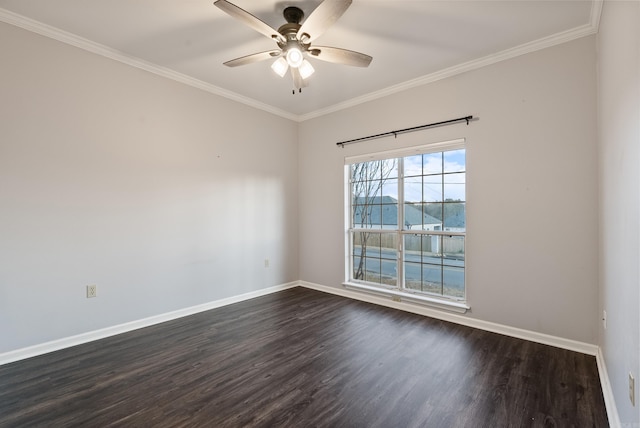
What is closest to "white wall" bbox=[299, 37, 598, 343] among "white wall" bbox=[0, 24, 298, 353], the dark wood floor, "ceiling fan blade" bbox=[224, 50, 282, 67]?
the dark wood floor

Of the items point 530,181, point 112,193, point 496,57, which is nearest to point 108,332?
point 112,193

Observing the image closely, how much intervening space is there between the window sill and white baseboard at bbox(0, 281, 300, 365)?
1.48m

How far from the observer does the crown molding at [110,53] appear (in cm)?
245

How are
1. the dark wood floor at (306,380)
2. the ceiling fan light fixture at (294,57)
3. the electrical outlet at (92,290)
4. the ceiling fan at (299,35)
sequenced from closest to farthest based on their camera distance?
the dark wood floor at (306,380) → the ceiling fan at (299,35) → the ceiling fan light fixture at (294,57) → the electrical outlet at (92,290)

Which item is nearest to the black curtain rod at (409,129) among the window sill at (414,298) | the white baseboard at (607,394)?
the window sill at (414,298)

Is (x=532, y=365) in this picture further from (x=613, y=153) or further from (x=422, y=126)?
(x=422, y=126)

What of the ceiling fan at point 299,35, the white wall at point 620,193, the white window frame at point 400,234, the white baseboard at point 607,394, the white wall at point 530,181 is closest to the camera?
the white wall at point 620,193

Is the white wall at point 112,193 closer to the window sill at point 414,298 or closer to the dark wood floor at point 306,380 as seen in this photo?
the dark wood floor at point 306,380

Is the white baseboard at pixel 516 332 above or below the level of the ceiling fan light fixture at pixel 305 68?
below

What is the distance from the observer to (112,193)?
2.99 meters

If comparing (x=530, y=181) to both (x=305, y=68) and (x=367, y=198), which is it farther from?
(x=305, y=68)

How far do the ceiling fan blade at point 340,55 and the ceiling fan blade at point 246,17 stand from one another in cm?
28

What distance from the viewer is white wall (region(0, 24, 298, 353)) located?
249cm

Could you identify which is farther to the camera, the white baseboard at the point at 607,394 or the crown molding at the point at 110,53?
the crown molding at the point at 110,53
